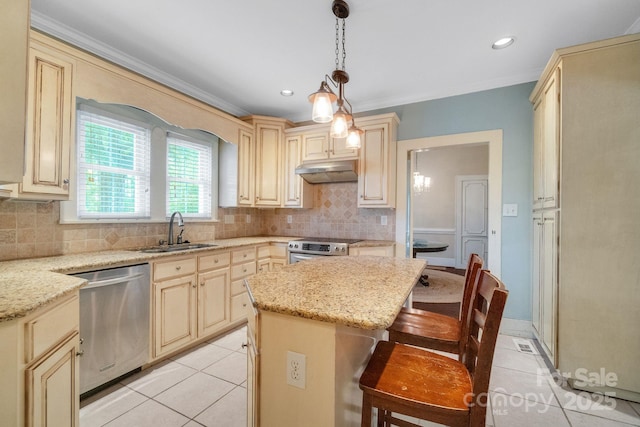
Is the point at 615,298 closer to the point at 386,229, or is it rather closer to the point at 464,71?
the point at 386,229

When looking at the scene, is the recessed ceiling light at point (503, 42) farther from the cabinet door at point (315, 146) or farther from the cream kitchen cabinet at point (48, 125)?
the cream kitchen cabinet at point (48, 125)

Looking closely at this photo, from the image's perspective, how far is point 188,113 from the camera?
273 centimetres

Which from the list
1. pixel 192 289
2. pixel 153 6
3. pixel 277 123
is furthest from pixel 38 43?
pixel 277 123

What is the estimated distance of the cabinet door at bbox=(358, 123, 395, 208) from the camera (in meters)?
3.20

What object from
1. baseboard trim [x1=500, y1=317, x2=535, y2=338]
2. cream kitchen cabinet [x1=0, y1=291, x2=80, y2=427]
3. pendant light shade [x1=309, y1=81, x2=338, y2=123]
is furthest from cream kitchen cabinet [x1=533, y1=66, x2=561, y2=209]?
cream kitchen cabinet [x1=0, y1=291, x2=80, y2=427]

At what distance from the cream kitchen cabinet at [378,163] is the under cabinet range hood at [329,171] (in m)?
0.17

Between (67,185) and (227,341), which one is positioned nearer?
(67,185)

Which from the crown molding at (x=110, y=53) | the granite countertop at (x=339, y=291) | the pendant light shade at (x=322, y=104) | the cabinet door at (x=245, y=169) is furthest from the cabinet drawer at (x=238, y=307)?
the crown molding at (x=110, y=53)

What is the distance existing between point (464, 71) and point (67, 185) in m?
3.50

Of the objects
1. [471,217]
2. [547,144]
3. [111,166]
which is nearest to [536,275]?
[547,144]

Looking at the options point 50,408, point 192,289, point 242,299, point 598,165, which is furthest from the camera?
point 242,299

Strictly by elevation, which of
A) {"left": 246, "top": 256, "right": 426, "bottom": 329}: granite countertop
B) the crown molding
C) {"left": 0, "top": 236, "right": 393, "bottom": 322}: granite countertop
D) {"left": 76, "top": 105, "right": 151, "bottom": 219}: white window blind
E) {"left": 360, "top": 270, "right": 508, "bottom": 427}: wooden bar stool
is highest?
the crown molding

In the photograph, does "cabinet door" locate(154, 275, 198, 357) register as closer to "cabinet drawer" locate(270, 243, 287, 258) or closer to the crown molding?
"cabinet drawer" locate(270, 243, 287, 258)

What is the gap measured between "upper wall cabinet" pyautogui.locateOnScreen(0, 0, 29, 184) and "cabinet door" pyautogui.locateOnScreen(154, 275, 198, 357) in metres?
1.43
